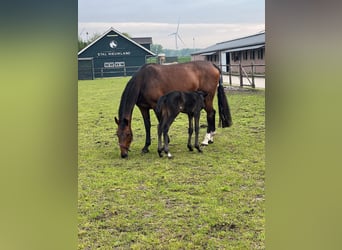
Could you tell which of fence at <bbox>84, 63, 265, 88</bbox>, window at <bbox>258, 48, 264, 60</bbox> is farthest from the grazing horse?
window at <bbox>258, 48, 264, 60</bbox>

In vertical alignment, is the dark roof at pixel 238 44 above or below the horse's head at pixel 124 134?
above

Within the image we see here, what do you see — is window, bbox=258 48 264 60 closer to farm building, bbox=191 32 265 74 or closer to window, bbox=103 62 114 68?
farm building, bbox=191 32 265 74

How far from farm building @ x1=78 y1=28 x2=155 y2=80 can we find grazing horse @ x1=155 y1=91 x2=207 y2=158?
0.46 ft

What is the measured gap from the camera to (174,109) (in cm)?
101

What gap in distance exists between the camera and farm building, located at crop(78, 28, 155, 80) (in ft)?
2.75

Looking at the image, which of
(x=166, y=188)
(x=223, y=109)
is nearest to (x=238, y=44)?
(x=223, y=109)

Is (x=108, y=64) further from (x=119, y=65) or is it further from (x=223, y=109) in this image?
(x=223, y=109)

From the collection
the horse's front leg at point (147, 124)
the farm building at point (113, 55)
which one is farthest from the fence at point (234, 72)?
the horse's front leg at point (147, 124)

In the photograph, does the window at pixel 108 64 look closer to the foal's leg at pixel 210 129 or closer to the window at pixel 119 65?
the window at pixel 119 65

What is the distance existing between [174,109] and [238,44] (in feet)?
0.81

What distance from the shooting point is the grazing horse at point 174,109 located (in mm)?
980

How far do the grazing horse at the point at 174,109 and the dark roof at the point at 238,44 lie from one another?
0.48 ft
